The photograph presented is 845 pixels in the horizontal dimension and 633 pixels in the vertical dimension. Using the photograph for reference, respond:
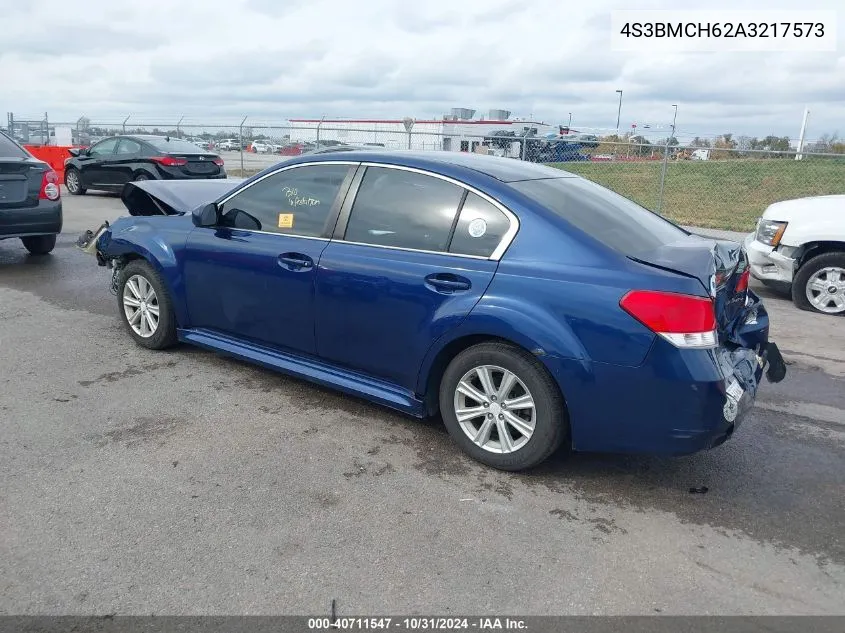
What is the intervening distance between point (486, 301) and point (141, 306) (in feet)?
10.0

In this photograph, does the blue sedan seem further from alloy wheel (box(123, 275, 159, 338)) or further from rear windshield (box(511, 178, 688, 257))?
alloy wheel (box(123, 275, 159, 338))

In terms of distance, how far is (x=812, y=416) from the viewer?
4.71m

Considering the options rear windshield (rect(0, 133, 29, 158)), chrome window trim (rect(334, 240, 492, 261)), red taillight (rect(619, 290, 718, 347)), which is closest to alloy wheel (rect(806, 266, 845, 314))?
red taillight (rect(619, 290, 718, 347))

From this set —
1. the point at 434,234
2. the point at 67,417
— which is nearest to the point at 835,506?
the point at 434,234

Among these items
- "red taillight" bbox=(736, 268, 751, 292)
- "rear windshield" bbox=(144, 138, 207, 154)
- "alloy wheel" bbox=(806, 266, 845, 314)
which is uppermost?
"rear windshield" bbox=(144, 138, 207, 154)

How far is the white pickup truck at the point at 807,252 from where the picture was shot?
24.5 feet

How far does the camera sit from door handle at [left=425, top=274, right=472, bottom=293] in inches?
148

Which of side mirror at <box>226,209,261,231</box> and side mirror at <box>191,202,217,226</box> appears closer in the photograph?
side mirror at <box>226,209,261,231</box>

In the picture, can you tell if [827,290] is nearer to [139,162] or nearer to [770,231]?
[770,231]

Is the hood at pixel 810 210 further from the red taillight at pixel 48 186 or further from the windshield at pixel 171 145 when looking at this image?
the windshield at pixel 171 145

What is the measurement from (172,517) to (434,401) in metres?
1.48

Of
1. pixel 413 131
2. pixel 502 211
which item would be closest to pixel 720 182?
pixel 413 131

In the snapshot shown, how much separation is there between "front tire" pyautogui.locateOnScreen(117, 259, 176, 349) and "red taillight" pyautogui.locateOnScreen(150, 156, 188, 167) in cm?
1010

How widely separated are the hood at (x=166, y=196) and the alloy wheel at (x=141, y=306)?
0.71 metres
